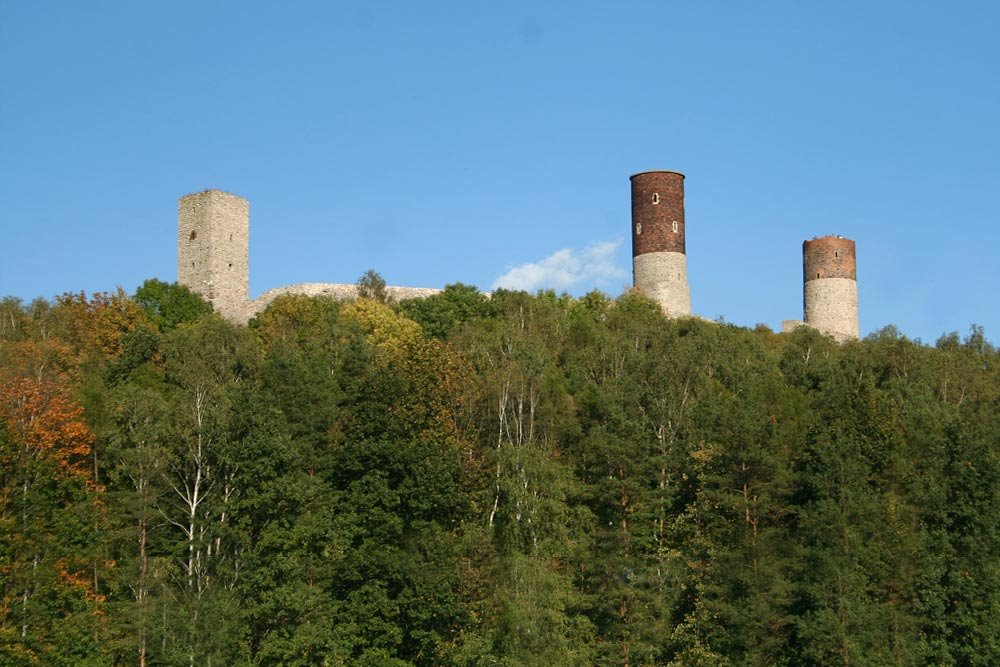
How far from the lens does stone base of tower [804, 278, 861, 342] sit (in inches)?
2589

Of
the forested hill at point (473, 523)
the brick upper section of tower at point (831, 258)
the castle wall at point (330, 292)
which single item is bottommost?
the forested hill at point (473, 523)

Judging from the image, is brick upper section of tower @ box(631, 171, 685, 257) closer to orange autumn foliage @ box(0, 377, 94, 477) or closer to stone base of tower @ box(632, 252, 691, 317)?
stone base of tower @ box(632, 252, 691, 317)

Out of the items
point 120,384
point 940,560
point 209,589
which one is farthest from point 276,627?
point 940,560

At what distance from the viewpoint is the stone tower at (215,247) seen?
192ft

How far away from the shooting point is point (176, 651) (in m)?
31.7

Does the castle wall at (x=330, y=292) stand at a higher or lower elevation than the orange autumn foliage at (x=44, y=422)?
higher

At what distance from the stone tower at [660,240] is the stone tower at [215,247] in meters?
17.5

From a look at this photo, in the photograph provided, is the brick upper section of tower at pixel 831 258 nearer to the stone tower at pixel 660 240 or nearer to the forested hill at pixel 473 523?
the stone tower at pixel 660 240

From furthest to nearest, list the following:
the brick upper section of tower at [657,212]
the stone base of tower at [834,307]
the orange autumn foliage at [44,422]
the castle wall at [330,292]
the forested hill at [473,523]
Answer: the stone base of tower at [834,307]
the brick upper section of tower at [657,212]
the castle wall at [330,292]
the orange autumn foliage at [44,422]
the forested hill at [473,523]

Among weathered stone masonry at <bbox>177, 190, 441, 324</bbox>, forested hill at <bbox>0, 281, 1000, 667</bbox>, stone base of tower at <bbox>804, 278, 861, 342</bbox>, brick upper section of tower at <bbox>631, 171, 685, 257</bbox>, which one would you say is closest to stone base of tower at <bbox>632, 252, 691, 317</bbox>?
brick upper section of tower at <bbox>631, 171, 685, 257</bbox>

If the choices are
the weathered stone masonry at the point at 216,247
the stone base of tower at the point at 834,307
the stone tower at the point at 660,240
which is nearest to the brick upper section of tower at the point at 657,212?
the stone tower at the point at 660,240

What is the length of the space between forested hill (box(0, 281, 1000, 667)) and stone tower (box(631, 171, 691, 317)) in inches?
777

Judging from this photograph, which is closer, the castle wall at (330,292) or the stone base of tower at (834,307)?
the castle wall at (330,292)

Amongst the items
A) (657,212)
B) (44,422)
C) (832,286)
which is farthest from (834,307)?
(44,422)
